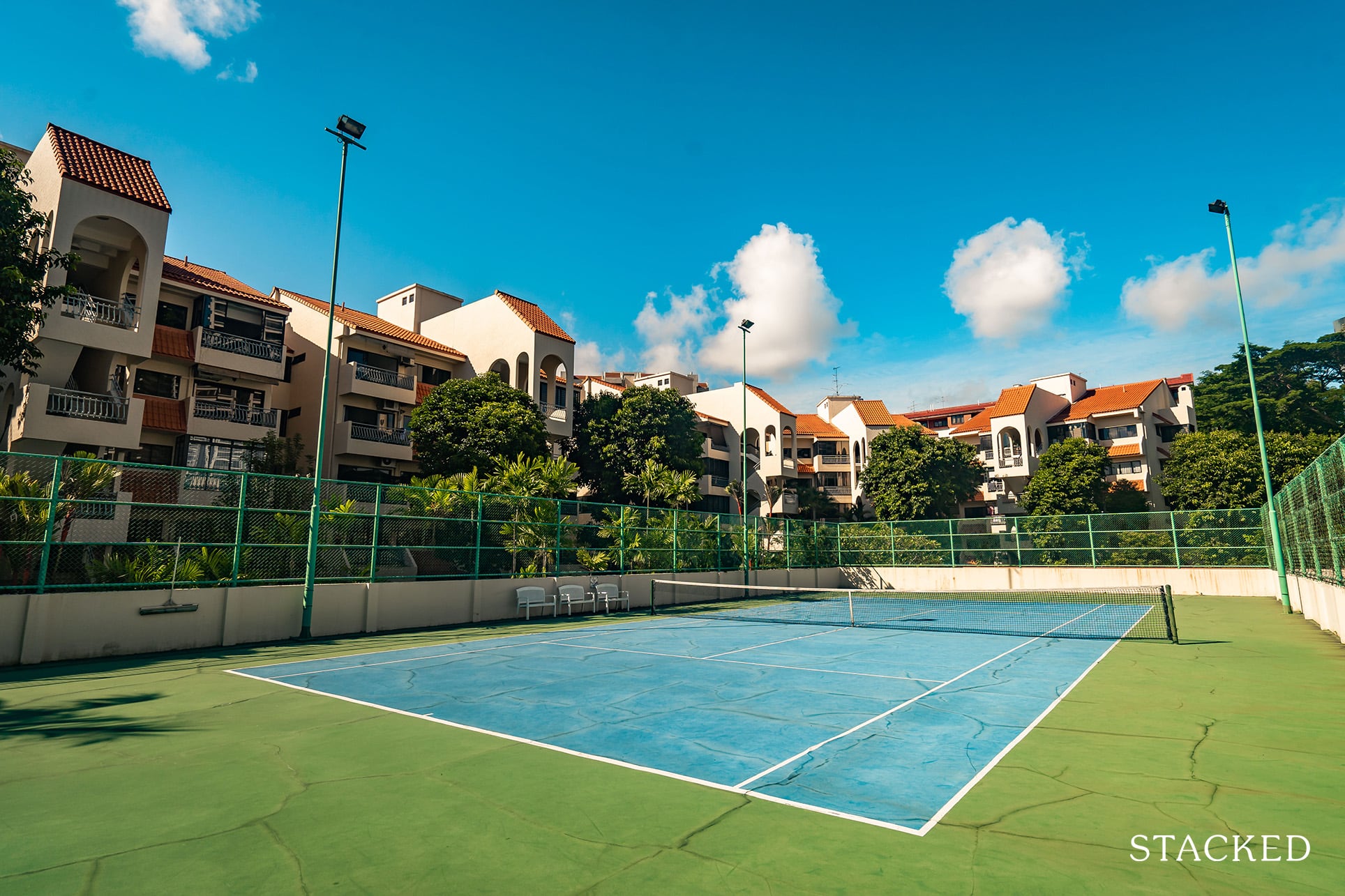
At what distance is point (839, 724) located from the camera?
7520 mm

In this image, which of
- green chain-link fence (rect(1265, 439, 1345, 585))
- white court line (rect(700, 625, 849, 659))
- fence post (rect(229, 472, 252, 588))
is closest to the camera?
green chain-link fence (rect(1265, 439, 1345, 585))

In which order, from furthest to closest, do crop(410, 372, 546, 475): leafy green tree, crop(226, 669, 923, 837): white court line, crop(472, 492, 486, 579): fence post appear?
1. crop(410, 372, 546, 475): leafy green tree
2. crop(472, 492, 486, 579): fence post
3. crop(226, 669, 923, 837): white court line

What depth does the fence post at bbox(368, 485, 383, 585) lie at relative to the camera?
17047mm

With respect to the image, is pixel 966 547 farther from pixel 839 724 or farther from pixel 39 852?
pixel 39 852

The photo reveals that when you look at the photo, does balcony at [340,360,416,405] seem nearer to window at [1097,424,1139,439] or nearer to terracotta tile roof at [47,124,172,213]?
terracotta tile roof at [47,124,172,213]

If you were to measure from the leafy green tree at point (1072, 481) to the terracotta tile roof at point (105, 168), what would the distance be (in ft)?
169

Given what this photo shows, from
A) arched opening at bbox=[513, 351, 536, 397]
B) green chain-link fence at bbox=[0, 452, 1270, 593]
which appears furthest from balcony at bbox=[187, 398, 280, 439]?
green chain-link fence at bbox=[0, 452, 1270, 593]

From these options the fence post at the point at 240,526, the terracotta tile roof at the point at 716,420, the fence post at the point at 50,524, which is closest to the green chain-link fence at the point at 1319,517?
the fence post at the point at 240,526

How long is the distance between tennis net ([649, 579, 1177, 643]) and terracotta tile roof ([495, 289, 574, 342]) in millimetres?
19046

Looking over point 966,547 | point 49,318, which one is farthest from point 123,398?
point 966,547

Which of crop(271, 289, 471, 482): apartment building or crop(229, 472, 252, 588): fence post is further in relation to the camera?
crop(271, 289, 471, 482): apartment building

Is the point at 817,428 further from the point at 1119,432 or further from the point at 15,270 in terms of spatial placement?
the point at 15,270

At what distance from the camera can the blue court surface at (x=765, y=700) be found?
5773 mm

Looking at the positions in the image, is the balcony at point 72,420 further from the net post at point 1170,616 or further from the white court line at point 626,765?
the net post at point 1170,616
